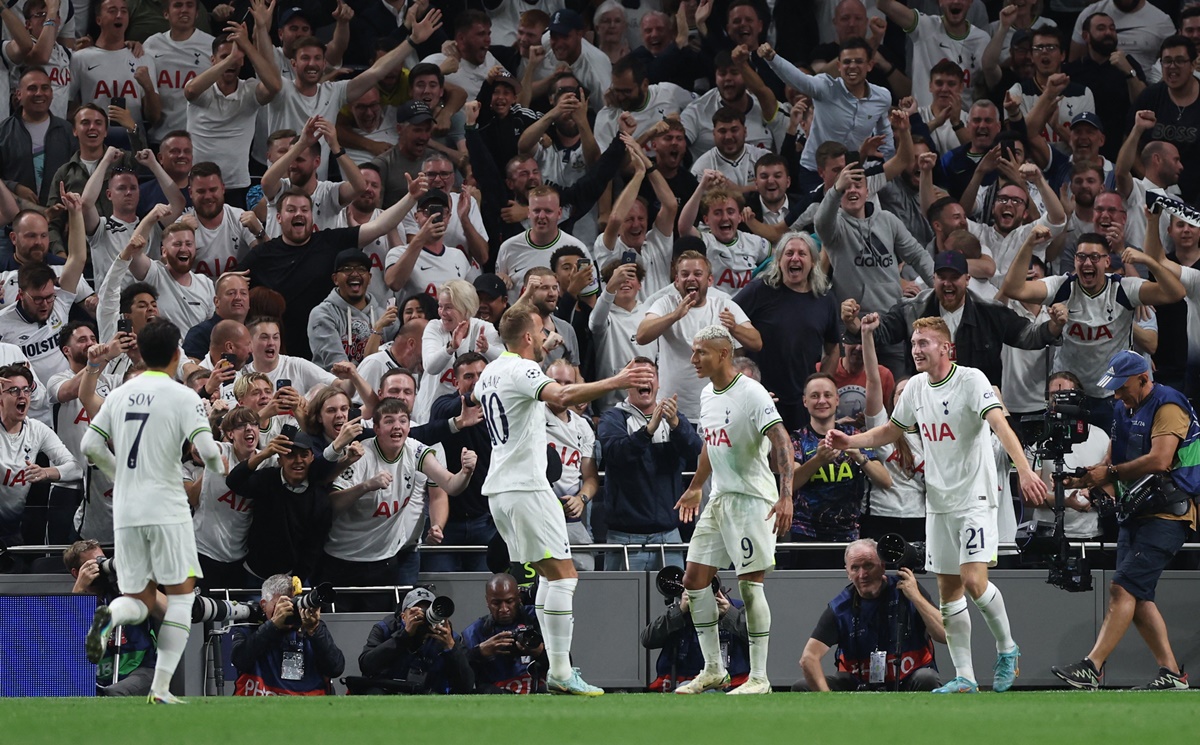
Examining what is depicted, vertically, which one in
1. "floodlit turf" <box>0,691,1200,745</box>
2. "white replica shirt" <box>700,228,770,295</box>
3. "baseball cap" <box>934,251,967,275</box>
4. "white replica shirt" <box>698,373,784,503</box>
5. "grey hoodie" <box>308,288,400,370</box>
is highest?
"white replica shirt" <box>700,228,770,295</box>

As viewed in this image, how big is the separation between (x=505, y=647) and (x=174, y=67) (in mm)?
8451

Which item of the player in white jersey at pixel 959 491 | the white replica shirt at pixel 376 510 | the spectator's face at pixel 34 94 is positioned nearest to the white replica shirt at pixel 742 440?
the player in white jersey at pixel 959 491

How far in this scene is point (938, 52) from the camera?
1823 cm

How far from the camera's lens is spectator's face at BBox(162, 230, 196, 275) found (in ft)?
47.1

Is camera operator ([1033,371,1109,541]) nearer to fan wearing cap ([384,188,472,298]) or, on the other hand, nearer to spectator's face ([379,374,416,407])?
Result: spectator's face ([379,374,416,407])

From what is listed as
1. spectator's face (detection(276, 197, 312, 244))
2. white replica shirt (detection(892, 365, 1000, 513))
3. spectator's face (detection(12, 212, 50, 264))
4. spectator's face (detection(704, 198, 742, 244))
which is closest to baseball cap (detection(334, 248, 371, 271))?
spectator's face (detection(276, 197, 312, 244))

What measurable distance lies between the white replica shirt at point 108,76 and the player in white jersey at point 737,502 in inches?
335

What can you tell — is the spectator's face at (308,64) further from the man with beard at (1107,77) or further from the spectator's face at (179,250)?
the man with beard at (1107,77)

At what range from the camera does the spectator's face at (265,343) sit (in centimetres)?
1325

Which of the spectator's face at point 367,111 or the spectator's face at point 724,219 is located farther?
the spectator's face at point 367,111

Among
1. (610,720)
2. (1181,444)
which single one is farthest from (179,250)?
(1181,444)

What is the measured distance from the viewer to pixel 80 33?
18016mm

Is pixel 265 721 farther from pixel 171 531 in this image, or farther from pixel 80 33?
pixel 80 33

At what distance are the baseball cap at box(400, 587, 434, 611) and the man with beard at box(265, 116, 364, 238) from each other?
5.27m
